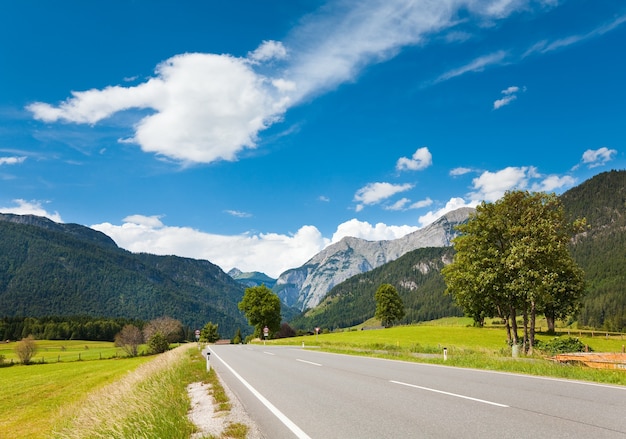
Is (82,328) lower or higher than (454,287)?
lower

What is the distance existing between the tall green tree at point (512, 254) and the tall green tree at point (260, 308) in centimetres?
5501

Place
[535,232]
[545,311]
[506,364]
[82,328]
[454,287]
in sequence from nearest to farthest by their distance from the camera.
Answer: [506,364], [535,232], [454,287], [545,311], [82,328]

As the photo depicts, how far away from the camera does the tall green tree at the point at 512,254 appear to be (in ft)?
112

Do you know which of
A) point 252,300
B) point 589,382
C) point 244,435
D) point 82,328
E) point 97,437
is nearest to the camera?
point 244,435

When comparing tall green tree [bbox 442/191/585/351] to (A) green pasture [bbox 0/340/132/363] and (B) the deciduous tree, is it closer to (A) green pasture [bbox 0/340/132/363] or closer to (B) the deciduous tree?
(B) the deciduous tree

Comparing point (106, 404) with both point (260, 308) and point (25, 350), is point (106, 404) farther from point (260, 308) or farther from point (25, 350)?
point (260, 308)

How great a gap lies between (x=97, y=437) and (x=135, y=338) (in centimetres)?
9474

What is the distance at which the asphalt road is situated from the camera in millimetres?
6988

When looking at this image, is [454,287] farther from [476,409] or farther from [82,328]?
[82,328]

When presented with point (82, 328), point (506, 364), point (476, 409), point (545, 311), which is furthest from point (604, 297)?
point (82, 328)

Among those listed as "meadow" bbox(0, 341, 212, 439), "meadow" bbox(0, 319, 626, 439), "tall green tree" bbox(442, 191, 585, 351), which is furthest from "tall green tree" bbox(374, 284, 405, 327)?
"meadow" bbox(0, 341, 212, 439)

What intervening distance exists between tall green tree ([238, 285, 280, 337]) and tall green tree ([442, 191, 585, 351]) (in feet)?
180

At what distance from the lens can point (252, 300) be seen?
91.6 metres

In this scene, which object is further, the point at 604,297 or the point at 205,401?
the point at 604,297
